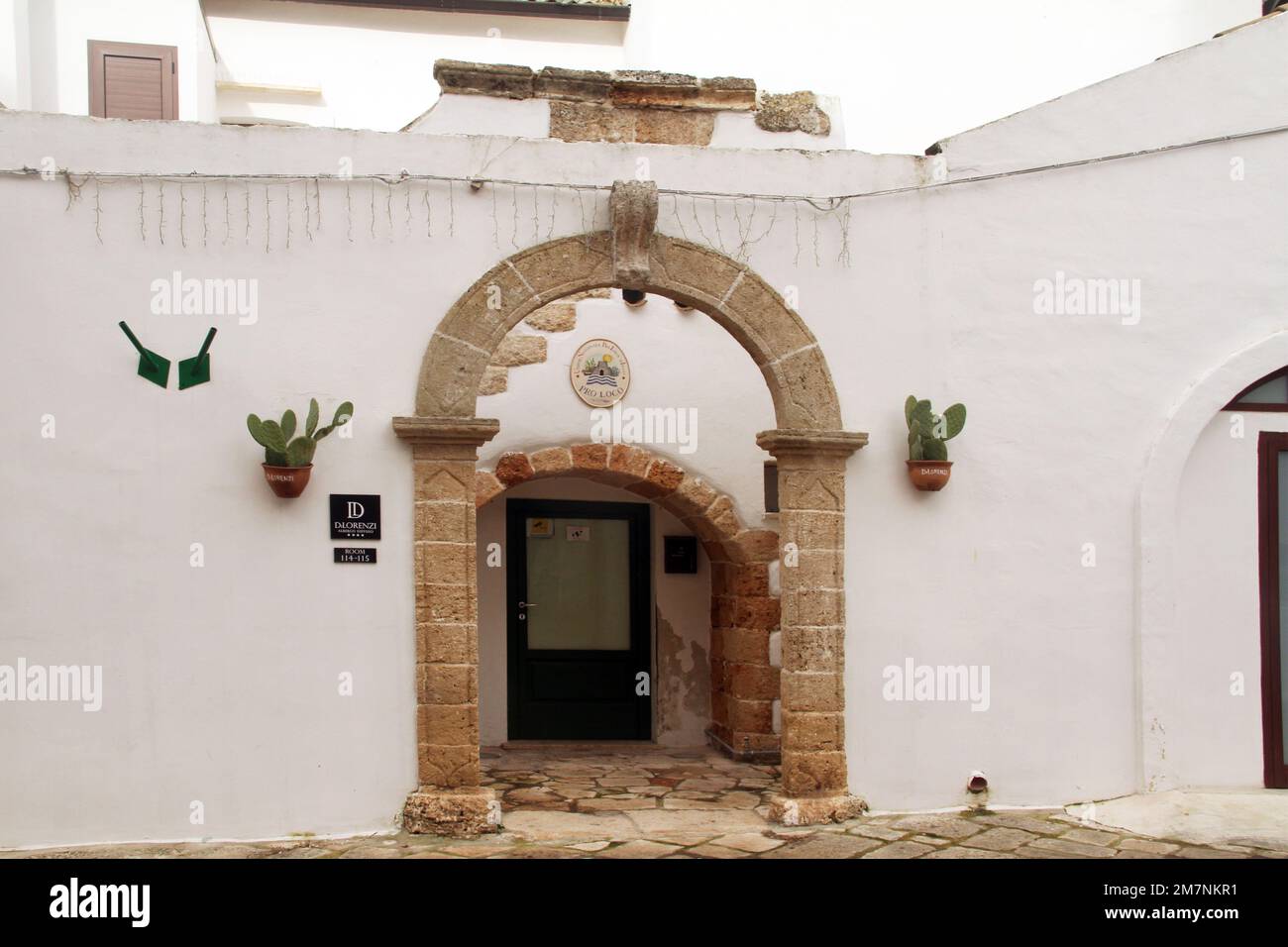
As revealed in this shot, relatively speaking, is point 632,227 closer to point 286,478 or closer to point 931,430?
point 931,430

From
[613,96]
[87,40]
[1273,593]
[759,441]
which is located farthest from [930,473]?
[87,40]

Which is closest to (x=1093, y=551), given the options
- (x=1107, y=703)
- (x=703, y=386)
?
(x=1107, y=703)

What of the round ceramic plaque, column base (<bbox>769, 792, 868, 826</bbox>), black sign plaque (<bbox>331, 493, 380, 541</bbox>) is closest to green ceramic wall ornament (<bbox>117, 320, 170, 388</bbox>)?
black sign plaque (<bbox>331, 493, 380, 541</bbox>)

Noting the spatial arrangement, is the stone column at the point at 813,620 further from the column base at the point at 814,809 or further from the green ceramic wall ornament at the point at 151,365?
the green ceramic wall ornament at the point at 151,365

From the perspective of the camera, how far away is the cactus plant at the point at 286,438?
5.37m

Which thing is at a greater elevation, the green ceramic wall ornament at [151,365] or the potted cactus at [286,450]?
the green ceramic wall ornament at [151,365]

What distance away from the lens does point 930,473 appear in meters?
5.91

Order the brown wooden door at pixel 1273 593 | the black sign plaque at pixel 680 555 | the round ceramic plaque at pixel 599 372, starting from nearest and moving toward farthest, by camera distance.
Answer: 1. the brown wooden door at pixel 1273 593
2. the round ceramic plaque at pixel 599 372
3. the black sign plaque at pixel 680 555

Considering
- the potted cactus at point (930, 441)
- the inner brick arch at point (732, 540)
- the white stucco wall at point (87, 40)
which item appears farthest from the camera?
the white stucco wall at point (87, 40)

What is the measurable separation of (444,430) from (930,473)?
2.20 metres

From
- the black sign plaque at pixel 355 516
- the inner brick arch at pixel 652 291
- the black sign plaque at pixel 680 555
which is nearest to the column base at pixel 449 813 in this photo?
the black sign plaque at pixel 355 516

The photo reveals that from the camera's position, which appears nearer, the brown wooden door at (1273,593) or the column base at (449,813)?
the column base at (449,813)

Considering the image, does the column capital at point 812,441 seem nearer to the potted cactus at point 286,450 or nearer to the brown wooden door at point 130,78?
the potted cactus at point 286,450

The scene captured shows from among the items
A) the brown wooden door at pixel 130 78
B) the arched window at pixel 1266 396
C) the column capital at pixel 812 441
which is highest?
the brown wooden door at pixel 130 78
